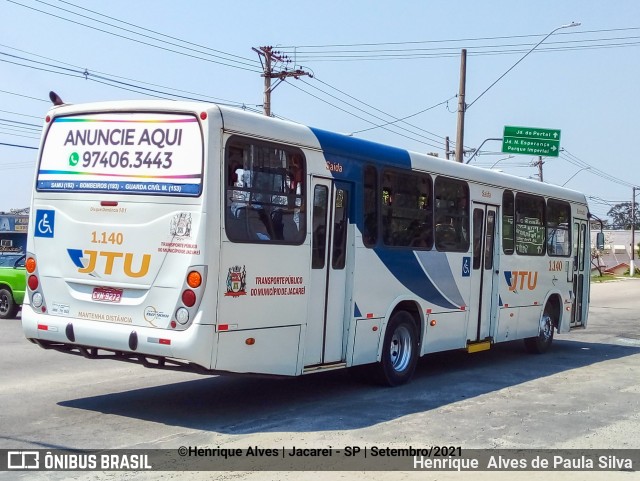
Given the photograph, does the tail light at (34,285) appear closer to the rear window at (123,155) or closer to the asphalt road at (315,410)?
the rear window at (123,155)

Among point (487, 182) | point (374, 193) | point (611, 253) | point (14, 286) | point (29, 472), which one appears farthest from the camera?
point (611, 253)

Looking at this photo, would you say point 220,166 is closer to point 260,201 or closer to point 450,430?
point 260,201

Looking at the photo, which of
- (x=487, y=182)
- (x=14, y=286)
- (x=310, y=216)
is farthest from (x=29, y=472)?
(x=14, y=286)

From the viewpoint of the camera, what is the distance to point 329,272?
9.63 meters

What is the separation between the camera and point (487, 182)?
13109 millimetres

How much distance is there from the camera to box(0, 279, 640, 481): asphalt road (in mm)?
7684

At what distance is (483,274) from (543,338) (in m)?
3.17

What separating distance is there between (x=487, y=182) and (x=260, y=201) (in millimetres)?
5648

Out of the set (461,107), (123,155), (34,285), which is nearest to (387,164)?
(123,155)

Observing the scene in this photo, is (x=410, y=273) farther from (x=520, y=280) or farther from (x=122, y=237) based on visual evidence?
(x=122, y=237)

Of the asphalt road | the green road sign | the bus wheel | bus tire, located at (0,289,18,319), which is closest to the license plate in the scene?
the asphalt road

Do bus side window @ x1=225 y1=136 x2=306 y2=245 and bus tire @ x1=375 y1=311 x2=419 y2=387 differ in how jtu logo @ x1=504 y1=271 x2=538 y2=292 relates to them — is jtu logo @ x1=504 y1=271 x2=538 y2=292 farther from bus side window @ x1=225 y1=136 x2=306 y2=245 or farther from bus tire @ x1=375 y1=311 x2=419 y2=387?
bus side window @ x1=225 y1=136 x2=306 y2=245

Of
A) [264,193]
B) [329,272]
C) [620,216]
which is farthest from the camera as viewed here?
[620,216]

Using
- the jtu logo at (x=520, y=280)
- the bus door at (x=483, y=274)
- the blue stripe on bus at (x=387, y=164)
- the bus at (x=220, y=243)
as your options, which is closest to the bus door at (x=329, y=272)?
the bus at (x=220, y=243)
